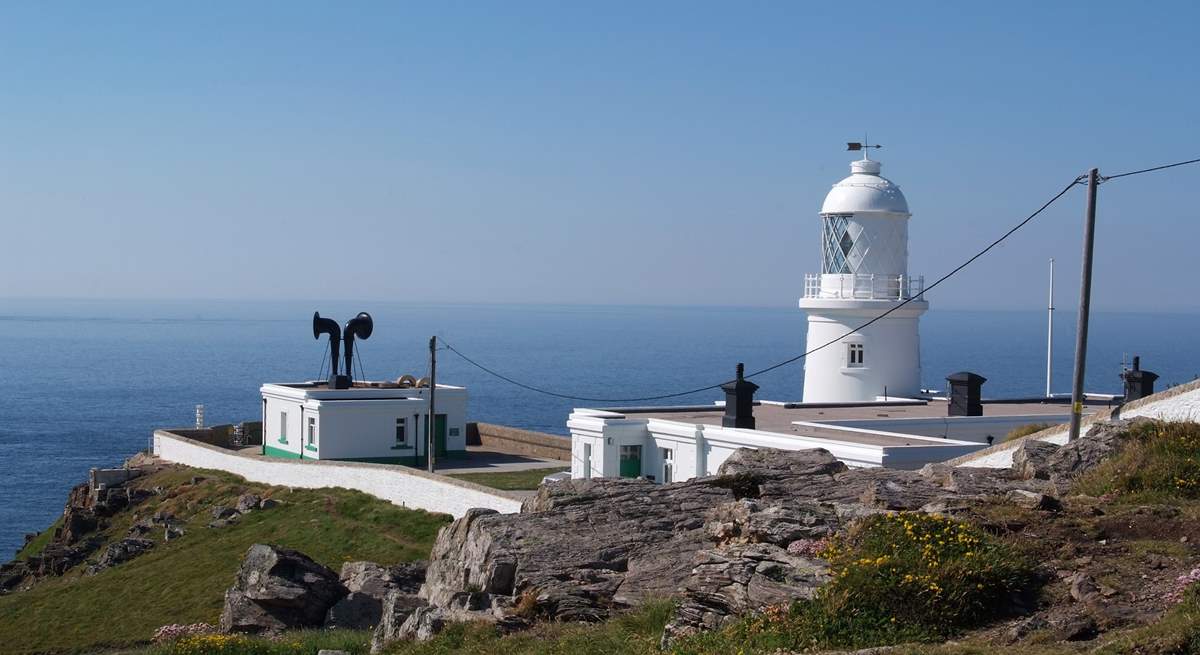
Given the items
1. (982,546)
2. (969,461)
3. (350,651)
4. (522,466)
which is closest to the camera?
(982,546)

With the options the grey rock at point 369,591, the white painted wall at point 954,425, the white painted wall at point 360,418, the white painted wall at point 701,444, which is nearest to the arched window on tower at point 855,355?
the white painted wall at point 954,425

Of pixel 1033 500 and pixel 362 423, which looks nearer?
pixel 1033 500

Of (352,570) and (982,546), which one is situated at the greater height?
(982,546)

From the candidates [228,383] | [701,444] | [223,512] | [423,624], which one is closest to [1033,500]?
[423,624]

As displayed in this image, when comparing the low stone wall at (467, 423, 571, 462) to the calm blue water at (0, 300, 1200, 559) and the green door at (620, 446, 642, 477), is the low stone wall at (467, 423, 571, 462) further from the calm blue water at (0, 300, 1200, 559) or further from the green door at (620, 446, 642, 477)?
the calm blue water at (0, 300, 1200, 559)

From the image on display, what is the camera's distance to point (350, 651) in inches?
574

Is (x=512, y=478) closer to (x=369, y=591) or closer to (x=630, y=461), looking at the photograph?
(x=630, y=461)

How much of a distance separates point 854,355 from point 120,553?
19523mm

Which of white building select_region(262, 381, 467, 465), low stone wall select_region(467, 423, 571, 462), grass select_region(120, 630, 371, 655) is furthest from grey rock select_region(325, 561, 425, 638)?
low stone wall select_region(467, 423, 571, 462)

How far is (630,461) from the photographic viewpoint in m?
29.3

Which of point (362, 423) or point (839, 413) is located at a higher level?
point (839, 413)

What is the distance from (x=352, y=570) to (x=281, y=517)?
11.3m

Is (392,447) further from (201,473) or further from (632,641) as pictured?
(632,641)

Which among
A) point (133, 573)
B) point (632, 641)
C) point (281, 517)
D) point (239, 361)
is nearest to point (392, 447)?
point (281, 517)
